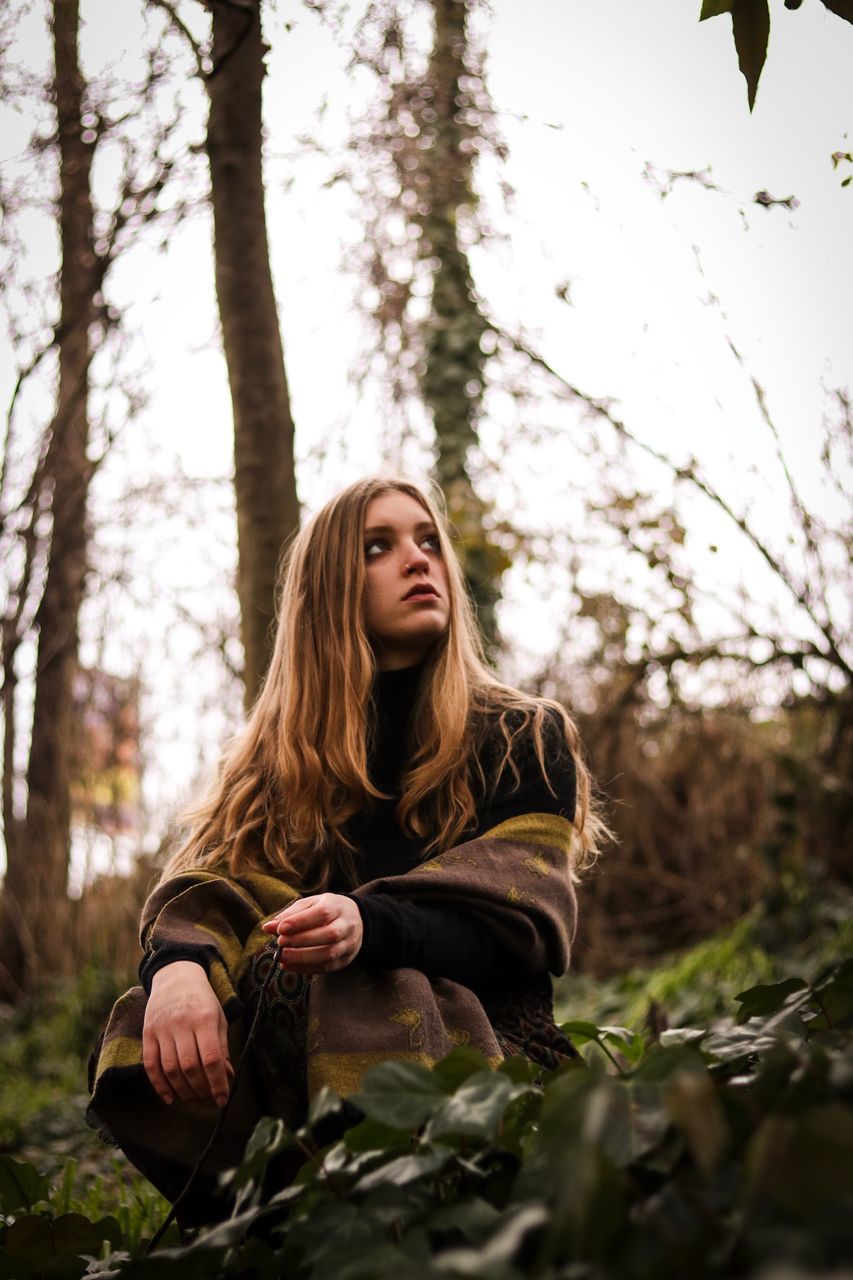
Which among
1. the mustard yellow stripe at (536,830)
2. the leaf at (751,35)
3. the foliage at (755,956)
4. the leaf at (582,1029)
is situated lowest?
the foliage at (755,956)

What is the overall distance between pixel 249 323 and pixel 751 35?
232cm

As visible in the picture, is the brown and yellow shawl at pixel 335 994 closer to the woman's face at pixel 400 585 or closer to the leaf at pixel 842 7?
the woman's face at pixel 400 585

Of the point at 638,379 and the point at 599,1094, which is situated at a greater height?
the point at 638,379

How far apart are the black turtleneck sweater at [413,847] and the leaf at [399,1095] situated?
2.39ft

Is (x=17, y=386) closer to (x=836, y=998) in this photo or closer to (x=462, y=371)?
(x=462, y=371)

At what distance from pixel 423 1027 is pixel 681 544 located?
2736 millimetres

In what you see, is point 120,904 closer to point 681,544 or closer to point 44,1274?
point 681,544

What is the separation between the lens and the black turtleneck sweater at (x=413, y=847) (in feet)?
5.45

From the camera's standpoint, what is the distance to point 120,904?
21.8ft

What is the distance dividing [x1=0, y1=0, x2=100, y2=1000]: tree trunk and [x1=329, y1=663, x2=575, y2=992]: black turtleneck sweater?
148 inches

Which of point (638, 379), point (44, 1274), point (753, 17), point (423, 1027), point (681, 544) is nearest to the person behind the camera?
point (753, 17)

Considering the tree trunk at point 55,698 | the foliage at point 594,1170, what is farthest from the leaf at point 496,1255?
the tree trunk at point 55,698

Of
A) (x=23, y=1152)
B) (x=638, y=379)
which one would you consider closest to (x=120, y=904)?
(x=23, y=1152)

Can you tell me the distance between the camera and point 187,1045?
1585 mm
